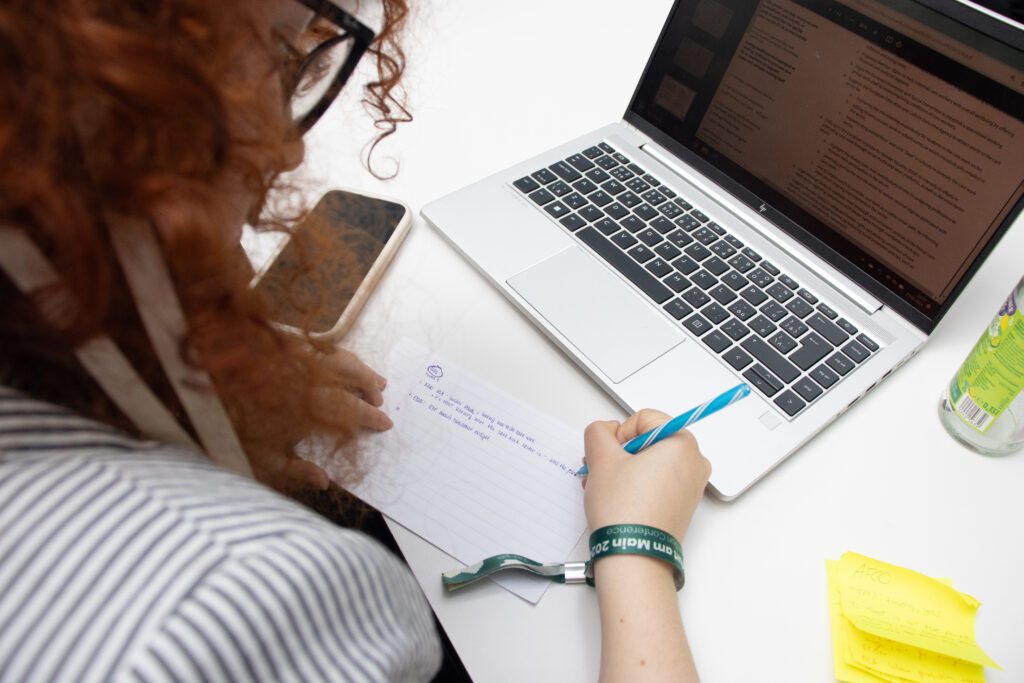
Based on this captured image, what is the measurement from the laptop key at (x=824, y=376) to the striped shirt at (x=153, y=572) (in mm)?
402

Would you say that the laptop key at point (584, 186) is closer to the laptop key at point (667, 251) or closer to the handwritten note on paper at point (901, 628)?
the laptop key at point (667, 251)

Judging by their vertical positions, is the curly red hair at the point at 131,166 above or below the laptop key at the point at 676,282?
above

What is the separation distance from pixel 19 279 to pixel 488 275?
15.7 inches

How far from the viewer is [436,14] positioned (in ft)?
3.07

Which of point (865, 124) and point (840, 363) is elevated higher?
point (865, 124)

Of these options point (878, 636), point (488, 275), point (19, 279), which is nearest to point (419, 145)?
point (488, 275)

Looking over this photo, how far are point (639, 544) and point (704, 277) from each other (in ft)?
0.95

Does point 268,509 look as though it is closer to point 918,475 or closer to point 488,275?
point 488,275

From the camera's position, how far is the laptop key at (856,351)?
547 mm

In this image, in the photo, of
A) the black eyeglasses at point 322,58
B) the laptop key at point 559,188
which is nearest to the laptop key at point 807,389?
the laptop key at point 559,188

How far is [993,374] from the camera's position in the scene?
1.55 ft

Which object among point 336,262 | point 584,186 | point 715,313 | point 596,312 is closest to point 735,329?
point 715,313

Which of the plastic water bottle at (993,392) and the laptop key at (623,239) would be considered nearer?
the plastic water bottle at (993,392)

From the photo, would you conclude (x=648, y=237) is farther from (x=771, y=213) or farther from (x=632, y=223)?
(x=771, y=213)
